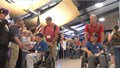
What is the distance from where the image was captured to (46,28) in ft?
20.5

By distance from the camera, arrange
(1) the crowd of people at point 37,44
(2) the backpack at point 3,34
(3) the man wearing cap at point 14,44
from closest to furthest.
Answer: (2) the backpack at point 3,34, (1) the crowd of people at point 37,44, (3) the man wearing cap at point 14,44

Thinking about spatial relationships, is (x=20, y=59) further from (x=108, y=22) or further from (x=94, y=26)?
(x=108, y=22)

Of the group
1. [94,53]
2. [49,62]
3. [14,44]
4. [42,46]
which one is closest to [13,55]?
[14,44]

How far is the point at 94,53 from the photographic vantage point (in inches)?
201

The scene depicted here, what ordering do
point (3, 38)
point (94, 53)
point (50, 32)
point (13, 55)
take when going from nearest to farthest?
point (3, 38), point (94, 53), point (13, 55), point (50, 32)

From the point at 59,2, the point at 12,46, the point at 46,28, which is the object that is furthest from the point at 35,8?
the point at 12,46

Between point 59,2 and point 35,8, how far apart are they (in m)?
1.91

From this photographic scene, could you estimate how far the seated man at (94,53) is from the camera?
492 cm

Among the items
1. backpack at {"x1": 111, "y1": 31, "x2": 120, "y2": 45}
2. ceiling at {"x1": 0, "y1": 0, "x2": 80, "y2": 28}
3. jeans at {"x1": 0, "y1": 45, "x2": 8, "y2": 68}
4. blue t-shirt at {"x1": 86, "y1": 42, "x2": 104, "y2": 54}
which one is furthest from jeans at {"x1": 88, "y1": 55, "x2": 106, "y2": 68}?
ceiling at {"x1": 0, "y1": 0, "x2": 80, "y2": 28}

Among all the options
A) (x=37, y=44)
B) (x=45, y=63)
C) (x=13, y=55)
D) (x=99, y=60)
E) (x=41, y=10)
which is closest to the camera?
(x=99, y=60)

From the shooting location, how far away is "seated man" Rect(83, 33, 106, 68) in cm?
492

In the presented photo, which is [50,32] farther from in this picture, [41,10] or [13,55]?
[41,10]

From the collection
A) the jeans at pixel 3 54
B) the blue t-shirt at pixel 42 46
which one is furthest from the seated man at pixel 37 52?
the jeans at pixel 3 54

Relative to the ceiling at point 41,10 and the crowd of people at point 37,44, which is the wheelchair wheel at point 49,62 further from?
the ceiling at point 41,10
